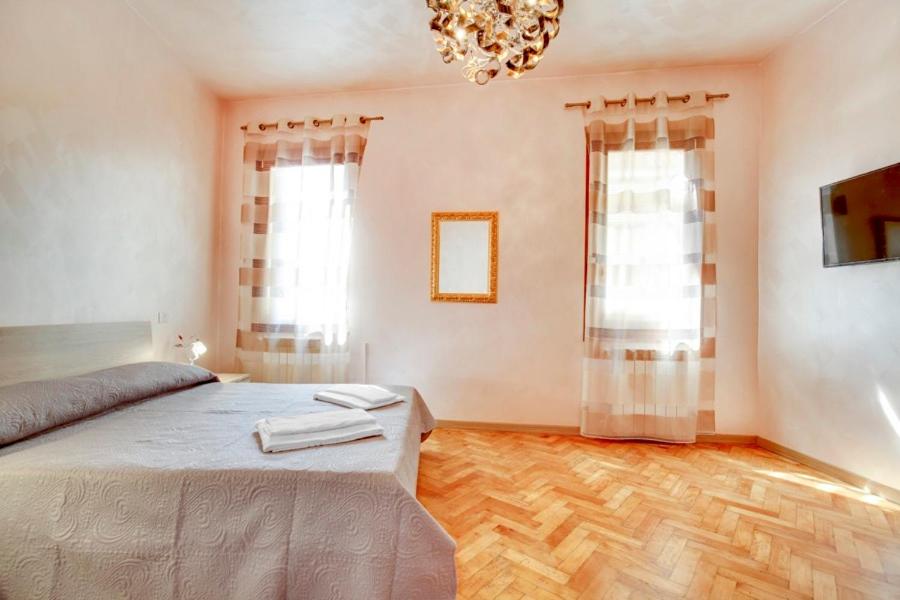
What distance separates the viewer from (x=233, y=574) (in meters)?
1.13

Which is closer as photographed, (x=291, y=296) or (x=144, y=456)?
(x=144, y=456)

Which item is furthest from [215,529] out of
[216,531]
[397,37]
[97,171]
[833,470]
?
[833,470]

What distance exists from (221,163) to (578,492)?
405 cm

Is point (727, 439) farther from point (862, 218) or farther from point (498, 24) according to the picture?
point (498, 24)

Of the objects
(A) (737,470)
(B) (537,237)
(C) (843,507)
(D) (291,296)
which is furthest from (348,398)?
(C) (843,507)

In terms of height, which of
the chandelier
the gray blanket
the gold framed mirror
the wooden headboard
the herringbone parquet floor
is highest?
the chandelier

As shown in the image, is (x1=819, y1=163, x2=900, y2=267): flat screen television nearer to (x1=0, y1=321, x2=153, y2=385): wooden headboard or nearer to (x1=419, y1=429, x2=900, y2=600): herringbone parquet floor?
(x1=419, y1=429, x2=900, y2=600): herringbone parquet floor

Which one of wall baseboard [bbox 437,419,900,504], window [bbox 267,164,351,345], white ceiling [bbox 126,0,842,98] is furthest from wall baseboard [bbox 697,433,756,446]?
window [bbox 267,164,351,345]

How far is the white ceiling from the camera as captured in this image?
249 centimetres

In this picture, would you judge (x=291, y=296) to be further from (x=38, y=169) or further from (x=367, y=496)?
(x=367, y=496)

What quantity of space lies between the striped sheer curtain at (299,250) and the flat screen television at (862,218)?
11.3ft

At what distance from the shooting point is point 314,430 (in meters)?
1.51

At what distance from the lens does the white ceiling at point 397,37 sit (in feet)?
8.17

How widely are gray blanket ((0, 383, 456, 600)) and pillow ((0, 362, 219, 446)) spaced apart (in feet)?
0.83
